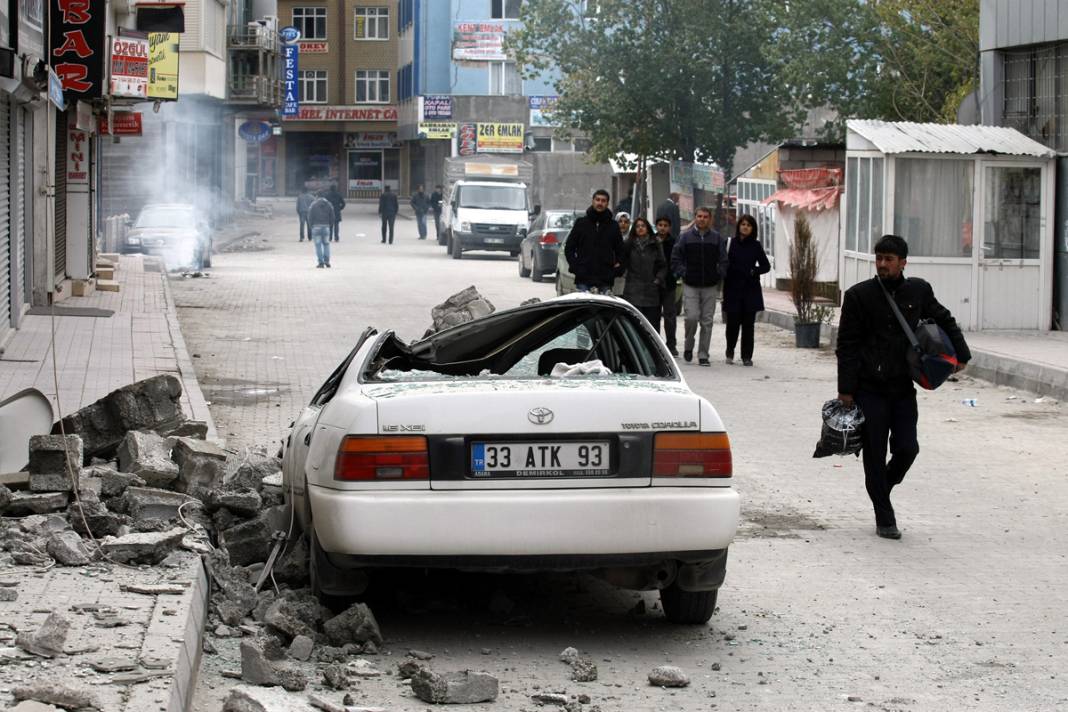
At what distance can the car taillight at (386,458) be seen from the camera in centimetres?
588

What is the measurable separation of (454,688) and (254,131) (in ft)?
210

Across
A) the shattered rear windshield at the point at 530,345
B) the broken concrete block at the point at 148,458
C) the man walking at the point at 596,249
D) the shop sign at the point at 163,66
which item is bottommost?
the broken concrete block at the point at 148,458

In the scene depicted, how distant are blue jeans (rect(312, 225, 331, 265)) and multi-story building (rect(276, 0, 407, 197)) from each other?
187 ft

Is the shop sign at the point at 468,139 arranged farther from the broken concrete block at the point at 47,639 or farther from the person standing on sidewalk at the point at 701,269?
the broken concrete block at the point at 47,639

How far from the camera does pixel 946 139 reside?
20578 millimetres

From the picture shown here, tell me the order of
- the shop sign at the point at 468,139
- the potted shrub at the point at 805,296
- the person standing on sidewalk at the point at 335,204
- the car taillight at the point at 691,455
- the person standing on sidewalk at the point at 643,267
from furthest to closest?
the shop sign at the point at 468,139 < the person standing on sidewalk at the point at 335,204 < the potted shrub at the point at 805,296 < the person standing on sidewalk at the point at 643,267 < the car taillight at the point at 691,455

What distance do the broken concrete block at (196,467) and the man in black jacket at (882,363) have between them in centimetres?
326

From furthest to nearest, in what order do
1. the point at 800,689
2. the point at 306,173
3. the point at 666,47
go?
the point at 306,173
the point at 666,47
the point at 800,689

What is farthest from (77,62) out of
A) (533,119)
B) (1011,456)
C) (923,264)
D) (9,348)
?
(533,119)

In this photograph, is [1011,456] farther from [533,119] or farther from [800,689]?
[533,119]

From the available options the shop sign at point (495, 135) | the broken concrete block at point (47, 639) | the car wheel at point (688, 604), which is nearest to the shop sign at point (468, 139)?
the shop sign at point (495, 135)

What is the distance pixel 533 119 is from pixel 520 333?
6692cm

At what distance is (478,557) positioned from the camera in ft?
19.2

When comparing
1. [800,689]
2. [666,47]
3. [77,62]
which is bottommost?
[800,689]
